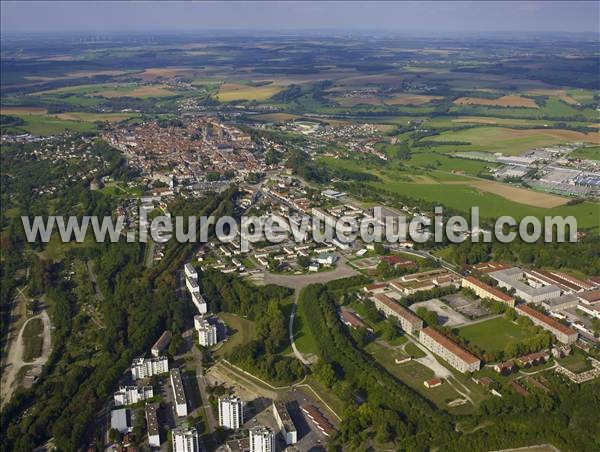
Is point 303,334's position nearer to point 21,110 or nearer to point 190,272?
point 190,272

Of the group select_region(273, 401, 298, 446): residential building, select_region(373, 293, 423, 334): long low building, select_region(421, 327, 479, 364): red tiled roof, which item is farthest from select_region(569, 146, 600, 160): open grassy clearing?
select_region(273, 401, 298, 446): residential building

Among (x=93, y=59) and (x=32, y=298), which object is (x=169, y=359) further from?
(x=93, y=59)

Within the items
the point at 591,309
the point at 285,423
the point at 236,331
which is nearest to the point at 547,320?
the point at 591,309

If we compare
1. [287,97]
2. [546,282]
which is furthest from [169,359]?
[287,97]

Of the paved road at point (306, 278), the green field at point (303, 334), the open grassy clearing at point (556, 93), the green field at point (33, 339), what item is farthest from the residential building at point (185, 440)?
the open grassy clearing at point (556, 93)

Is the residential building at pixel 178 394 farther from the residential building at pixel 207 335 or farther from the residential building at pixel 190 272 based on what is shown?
the residential building at pixel 190 272
